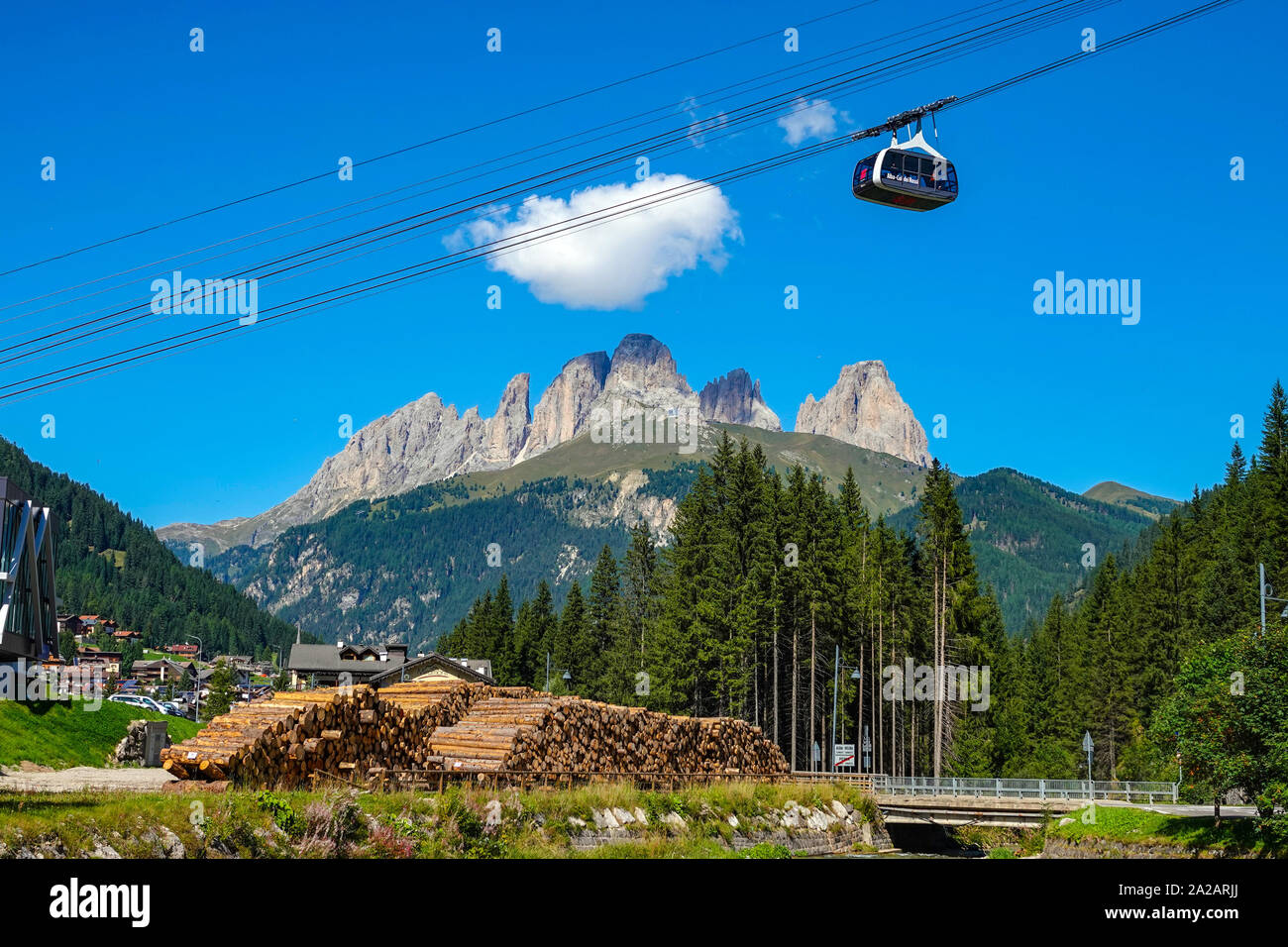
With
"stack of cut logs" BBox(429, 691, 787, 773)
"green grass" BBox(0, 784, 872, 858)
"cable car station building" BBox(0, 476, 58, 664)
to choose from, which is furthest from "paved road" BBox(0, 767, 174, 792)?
"stack of cut logs" BBox(429, 691, 787, 773)

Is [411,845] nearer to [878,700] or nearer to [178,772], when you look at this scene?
[178,772]

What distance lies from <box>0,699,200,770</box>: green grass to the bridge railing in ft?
95.4

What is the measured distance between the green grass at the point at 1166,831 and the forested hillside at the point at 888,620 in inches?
591

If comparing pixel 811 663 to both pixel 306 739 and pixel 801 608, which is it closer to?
pixel 801 608

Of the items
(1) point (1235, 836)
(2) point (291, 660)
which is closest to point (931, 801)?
(1) point (1235, 836)

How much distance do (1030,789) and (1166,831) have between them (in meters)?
10.1

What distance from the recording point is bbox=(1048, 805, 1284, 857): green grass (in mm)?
29859

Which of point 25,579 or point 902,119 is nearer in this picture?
point 25,579

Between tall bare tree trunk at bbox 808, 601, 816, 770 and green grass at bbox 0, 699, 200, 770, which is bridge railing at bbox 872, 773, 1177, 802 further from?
green grass at bbox 0, 699, 200, 770

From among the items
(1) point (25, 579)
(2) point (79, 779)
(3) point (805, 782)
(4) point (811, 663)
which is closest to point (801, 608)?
(4) point (811, 663)

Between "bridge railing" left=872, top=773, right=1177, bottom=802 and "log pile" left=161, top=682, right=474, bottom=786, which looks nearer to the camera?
"log pile" left=161, top=682, right=474, bottom=786

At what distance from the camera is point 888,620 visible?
217ft

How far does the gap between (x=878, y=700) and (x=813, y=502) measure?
44.3ft
